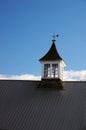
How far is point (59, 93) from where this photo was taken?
34250 millimetres

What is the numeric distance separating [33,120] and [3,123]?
9.10ft

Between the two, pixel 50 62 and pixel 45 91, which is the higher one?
pixel 50 62

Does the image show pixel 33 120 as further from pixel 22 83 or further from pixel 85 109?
pixel 22 83

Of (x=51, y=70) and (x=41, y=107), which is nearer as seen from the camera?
(x=41, y=107)

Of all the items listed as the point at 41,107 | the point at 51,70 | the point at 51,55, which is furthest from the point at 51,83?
the point at 41,107

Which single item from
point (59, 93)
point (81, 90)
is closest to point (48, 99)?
point (59, 93)

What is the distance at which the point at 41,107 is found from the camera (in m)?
32.0

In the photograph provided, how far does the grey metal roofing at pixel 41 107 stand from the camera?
2967cm

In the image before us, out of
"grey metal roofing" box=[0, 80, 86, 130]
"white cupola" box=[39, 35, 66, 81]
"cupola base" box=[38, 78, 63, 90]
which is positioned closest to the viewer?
"grey metal roofing" box=[0, 80, 86, 130]

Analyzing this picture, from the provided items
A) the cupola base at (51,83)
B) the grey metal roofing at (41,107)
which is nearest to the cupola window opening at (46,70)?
the cupola base at (51,83)

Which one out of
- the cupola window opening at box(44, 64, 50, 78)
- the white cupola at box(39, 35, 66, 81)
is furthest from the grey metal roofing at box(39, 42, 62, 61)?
the cupola window opening at box(44, 64, 50, 78)

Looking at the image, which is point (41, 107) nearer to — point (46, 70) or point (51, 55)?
point (46, 70)

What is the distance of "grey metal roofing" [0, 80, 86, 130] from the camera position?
29.7 m

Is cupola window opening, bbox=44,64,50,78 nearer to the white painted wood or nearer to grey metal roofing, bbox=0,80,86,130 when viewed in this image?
the white painted wood
